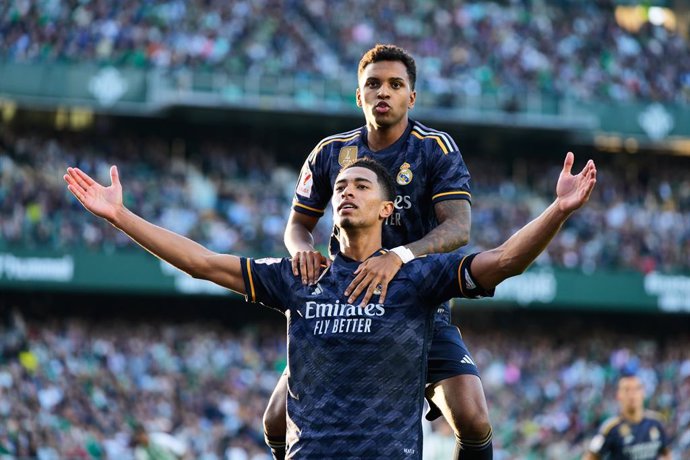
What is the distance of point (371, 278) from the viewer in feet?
17.7

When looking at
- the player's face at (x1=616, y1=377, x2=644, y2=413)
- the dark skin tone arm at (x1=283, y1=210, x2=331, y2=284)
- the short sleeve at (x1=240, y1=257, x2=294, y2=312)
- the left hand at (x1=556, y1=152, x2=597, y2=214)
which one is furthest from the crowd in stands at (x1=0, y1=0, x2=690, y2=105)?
the left hand at (x1=556, y1=152, x2=597, y2=214)

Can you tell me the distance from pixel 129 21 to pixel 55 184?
4.29 metres

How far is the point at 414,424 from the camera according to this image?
5.32 m

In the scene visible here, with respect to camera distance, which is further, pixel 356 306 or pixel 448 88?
pixel 448 88

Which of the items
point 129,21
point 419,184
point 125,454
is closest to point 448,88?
point 129,21

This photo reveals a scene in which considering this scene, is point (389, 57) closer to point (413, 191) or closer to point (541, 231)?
point (413, 191)

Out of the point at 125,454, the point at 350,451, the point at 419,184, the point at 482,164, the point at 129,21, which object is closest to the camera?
the point at 350,451

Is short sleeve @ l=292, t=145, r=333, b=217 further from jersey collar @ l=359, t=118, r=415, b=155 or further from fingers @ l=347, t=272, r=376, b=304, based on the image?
fingers @ l=347, t=272, r=376, b=304

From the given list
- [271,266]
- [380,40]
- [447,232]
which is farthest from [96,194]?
[380,40]

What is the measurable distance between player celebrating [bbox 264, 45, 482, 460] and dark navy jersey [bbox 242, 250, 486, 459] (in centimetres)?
69

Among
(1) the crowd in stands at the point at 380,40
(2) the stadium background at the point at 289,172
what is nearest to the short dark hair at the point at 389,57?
(2) the stadium background at the point at 289,172

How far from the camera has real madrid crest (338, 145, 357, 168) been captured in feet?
21.2

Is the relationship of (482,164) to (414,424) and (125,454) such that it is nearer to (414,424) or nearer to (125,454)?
(125,454)

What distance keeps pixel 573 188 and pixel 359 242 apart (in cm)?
102
